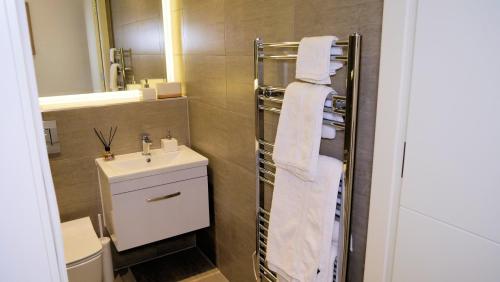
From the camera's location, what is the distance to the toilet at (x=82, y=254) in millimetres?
1845

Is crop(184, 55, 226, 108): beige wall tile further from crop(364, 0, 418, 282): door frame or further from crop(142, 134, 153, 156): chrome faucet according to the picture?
crop(364, 0, 418, 282): door frame

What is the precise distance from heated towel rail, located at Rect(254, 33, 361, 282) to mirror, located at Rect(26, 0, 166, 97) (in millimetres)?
1244

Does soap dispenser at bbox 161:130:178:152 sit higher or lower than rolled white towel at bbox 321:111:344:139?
lower

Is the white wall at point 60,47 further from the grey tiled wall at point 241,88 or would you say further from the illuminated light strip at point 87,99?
the grey tiled wall at point 241,88

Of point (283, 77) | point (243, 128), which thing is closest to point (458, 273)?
point (283, 77)

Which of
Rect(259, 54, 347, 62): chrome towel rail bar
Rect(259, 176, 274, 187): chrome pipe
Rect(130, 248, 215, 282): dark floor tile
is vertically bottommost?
Rect(130, 248, 215, 282): dark floor tile

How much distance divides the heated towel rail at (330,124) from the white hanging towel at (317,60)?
0.03 metres

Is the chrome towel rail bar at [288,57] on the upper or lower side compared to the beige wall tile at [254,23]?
lower

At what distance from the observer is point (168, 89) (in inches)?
100.0

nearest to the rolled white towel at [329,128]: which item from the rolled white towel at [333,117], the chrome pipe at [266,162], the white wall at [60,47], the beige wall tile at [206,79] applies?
the rolled white towel at [333,117]

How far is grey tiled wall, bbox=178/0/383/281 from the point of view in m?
1.19

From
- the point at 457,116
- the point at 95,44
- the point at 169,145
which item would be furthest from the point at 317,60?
the point at 95,44

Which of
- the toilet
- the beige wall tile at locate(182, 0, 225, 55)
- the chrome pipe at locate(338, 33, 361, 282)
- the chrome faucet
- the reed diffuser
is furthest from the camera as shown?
the chrome faucet

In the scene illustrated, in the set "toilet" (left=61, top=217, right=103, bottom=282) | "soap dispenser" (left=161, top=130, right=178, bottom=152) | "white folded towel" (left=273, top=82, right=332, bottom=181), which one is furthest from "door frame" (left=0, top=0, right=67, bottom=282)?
"soap dispenser" (left=161, top=130, right=178, bottom=152)
